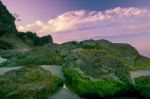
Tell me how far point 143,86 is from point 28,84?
18.5 feet

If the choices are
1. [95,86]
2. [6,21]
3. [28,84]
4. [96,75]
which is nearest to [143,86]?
[95,86]

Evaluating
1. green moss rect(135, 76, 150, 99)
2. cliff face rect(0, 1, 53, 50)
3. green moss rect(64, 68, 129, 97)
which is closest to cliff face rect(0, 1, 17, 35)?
cliff face rect(0, 1, 53, 50)

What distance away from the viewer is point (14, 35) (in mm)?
54594

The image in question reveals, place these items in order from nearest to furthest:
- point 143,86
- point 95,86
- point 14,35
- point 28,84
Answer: point 28,84, point 143,86, point 95,86, point 14,35

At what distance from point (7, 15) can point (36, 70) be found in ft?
136

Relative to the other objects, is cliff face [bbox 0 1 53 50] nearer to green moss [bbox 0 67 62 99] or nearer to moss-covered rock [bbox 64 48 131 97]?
moss-covered rock [bbox 64 48 131 97]

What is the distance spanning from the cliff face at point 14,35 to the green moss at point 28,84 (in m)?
34.1

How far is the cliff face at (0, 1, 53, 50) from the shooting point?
2045 inches

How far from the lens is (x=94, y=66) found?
1745 cm

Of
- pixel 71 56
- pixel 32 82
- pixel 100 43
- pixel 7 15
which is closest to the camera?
pixel 32 82

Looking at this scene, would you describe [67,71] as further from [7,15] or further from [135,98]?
[7,15]

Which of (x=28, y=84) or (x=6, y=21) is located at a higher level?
(x=6, y=21)

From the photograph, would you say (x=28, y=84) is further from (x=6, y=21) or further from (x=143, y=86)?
(x=6, y=21)

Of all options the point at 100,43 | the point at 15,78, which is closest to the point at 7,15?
the point at 100,43
